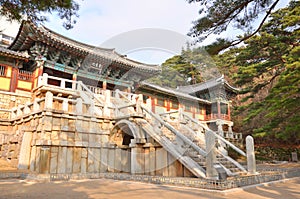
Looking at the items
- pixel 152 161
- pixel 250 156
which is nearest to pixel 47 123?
pixel 152 161

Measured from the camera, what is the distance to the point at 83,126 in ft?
32.0

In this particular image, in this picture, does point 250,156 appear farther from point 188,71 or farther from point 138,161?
point 188,71

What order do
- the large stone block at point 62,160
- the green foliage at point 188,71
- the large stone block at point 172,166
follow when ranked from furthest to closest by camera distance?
the green foliage at point 188,71 < the large stone block at point 62,160 < the large stone block at point 172,166

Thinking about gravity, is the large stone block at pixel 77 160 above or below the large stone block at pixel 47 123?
below

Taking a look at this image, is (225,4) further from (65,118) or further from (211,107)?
(211,107)

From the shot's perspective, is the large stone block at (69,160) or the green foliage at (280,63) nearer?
the large stone block at (69,160)

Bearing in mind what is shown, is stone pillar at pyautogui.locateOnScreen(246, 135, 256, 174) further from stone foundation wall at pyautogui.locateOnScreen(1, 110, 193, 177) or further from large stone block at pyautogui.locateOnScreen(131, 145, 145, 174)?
large stone block at pyautogui.locateOnScreen(131, 145, 145, 174)

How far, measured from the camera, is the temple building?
27.6 feet

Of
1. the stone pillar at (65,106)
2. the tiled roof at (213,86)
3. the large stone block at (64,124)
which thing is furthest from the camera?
the tiled roof at (213,86)

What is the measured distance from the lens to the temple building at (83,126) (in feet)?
27.6

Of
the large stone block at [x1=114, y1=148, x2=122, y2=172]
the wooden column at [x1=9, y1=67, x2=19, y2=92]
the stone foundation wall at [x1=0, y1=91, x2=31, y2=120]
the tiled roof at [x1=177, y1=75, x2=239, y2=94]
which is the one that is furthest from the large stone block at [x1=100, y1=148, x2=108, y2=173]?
the tiled roof at [x1=177, y1=75, x2=239, y2=94]

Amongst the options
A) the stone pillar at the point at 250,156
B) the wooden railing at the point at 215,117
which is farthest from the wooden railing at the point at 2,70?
the wooden railing at the point at 215,117

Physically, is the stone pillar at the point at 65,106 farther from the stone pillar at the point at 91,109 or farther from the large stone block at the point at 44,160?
the large stone block at the point at 44,160

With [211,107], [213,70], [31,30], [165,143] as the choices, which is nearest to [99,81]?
[31,30]
